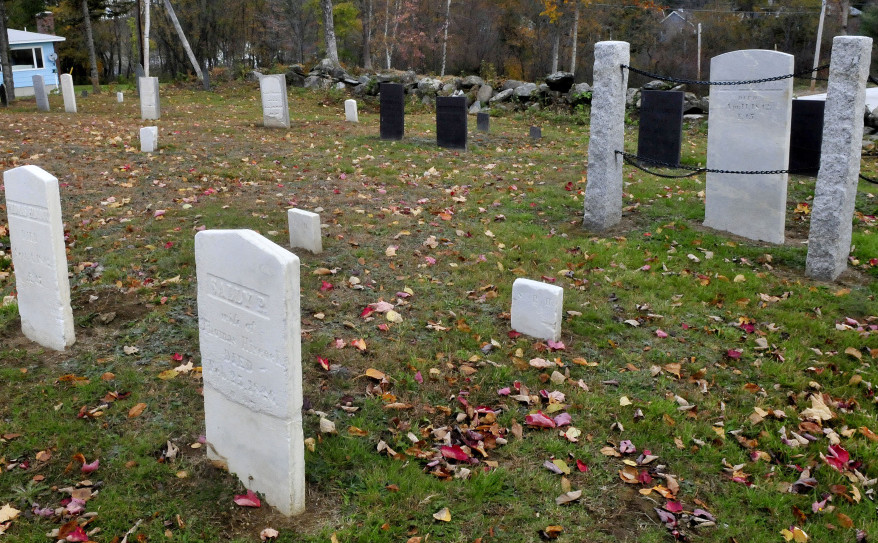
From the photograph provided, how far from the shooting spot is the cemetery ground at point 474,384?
3729 mm

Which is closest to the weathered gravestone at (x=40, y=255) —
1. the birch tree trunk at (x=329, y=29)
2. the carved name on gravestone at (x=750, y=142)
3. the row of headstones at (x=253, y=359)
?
the row of headstones at (x=253, y=359)

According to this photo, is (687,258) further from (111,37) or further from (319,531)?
(111,37)

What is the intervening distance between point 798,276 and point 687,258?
1.08m

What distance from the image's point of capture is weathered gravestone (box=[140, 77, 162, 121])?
17.9 meters

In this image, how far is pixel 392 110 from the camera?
48.6ft

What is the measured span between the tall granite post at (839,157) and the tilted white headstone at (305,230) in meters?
4.94

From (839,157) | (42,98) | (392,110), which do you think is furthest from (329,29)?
(839,157)

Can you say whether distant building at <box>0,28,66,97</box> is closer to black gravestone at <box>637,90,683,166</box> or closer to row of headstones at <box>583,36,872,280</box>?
black gravestone at <box>637,90,683,166</box>

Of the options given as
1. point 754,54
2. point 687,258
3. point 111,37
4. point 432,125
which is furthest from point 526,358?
point 111,37

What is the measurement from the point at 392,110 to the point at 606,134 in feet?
24.5

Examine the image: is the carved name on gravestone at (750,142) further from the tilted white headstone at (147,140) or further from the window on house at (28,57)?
the window on house at (28,57)

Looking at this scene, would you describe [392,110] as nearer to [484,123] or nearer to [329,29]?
[484,123]

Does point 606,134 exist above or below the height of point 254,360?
above

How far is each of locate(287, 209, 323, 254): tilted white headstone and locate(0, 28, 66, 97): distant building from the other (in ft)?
117
